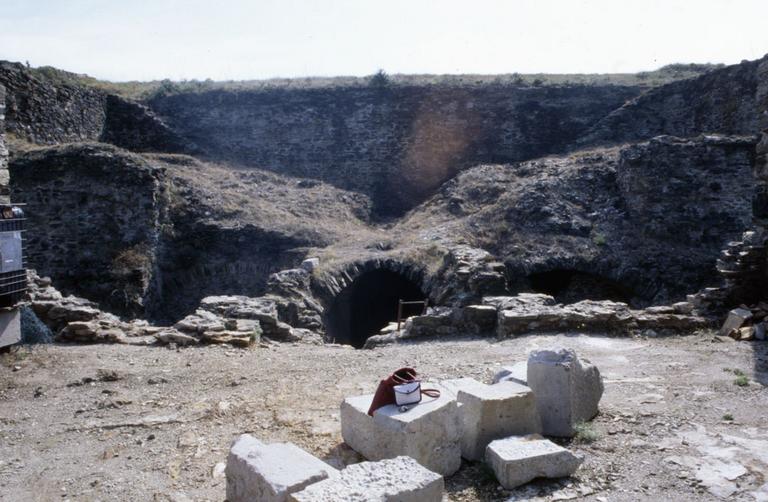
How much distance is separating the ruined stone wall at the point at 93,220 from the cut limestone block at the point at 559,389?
35.7ft

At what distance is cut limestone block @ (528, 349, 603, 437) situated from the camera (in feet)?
15.7

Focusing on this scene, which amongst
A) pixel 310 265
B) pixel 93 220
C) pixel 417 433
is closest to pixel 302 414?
pixel 417 433

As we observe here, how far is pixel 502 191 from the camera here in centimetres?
1828

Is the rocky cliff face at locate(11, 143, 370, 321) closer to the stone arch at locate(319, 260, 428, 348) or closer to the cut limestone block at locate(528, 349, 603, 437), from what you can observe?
the stone arch at locate(319, 260, 428, 348)

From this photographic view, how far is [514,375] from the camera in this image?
5.29 meters

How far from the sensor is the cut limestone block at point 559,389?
4.79 metres

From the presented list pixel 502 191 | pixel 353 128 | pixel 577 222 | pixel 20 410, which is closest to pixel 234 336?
pixel 20 410

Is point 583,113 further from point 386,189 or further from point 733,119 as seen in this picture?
point 386,189

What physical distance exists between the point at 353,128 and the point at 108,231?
12430mm

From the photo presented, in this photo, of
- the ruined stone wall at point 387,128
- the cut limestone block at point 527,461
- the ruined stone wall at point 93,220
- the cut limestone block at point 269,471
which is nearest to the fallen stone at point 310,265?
the ruined stone wall at point 93,220

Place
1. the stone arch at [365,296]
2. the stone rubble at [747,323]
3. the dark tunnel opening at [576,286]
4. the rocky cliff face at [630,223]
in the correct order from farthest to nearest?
the dark tunnel opening at [576,286]
the rocky cliff face at [630,223]
the stone arch at [365,296]
the stone rubble at [747,323]

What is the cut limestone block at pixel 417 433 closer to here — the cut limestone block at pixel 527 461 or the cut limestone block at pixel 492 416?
the cut limestone block at pixel 492 416

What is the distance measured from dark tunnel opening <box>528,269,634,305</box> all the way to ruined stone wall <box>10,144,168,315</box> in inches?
380

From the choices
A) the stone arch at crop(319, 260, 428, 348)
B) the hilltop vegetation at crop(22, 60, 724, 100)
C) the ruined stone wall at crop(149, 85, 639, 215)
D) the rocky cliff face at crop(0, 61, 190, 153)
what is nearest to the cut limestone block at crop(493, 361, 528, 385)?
the stone arch at crop(319, 260, 428, 348)
